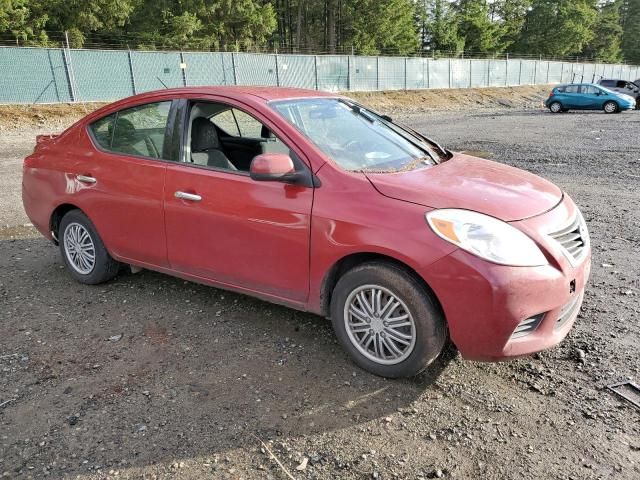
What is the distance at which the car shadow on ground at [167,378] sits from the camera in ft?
9.08

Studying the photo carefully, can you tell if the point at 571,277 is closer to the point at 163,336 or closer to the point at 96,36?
the point at 163,336

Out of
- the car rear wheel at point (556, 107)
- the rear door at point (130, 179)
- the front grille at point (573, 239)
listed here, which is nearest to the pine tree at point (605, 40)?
the car rear wheel at point (556, 107)

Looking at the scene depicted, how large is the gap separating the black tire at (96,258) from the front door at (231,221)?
0.91 m

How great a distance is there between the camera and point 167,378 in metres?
3.31

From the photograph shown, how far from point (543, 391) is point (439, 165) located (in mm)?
1639

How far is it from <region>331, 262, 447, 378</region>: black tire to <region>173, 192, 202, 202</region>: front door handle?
1244 millimetres

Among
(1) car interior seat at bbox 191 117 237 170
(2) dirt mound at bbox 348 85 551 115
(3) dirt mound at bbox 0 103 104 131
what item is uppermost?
(1) car interior seat at bbox 191 117 237 170

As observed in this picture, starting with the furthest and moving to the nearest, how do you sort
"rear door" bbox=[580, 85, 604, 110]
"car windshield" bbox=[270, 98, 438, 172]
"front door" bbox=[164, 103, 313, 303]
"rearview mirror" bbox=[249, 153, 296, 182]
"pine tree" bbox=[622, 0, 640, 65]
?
1. "pine tree" bbox=[622, 0, 640, 65]
2. "rear door" bbox=[580, 85, 604, 110]
3. "car windshield" bbox=[270, 98, 438, 172]
4. "front door" bbox=[164, 103, 313, 303]
5. "rearview mirror" bbox=[249, 153, 296, 182]

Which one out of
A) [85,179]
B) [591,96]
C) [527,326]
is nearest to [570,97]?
[591,96]

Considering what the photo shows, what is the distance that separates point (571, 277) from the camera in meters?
2.95

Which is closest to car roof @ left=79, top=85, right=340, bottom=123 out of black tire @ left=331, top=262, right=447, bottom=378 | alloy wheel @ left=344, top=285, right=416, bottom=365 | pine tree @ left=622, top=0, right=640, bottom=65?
black tire @ left=331, top=262, right=447, bottom=378

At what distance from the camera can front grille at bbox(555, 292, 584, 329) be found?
3032 mm

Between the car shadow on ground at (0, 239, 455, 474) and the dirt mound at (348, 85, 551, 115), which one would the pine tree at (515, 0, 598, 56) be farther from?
the car shadow on ground at (0, 239, 455, 474)

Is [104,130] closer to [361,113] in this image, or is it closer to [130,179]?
[130,179]
